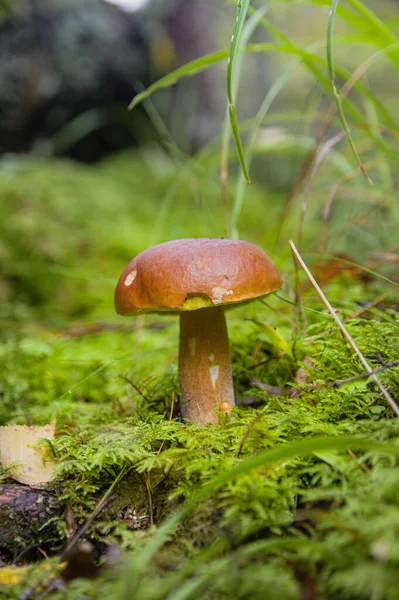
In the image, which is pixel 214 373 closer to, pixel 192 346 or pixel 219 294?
pixel 192 346

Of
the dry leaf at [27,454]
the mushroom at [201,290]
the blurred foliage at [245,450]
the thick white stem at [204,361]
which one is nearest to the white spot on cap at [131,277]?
the mushroom at [201,290]

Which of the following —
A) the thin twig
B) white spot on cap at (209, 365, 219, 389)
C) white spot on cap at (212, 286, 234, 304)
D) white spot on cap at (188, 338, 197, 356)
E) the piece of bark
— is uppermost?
white spot on cap at (212, 286, 234, 304)

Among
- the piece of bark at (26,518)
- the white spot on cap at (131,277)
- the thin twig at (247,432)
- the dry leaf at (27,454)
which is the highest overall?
the white spot on cap at (131,277)

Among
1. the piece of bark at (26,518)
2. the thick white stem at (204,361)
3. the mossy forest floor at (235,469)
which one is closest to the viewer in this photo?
the mossy forest floor at (235,469)

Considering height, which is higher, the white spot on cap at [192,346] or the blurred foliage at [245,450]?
the white spot on cap at [192,346]

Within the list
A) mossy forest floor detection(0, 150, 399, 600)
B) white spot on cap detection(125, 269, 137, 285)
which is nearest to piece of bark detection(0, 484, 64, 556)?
mossy forest floor detection(0, 150, 399, 600)

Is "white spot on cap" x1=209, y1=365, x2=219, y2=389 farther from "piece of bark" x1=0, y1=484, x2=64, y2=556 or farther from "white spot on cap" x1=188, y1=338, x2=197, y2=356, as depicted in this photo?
"piece of bark" x1=0, y1=484, x2=64, y2=556

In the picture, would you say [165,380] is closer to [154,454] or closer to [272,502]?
[154,454]

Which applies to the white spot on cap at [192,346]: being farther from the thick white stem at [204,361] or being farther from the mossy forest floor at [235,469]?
the mossy forest floor at [235,469]

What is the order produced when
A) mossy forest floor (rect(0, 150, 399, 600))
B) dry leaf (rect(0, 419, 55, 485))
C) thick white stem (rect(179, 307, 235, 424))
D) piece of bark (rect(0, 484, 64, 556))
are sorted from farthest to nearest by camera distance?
1. thick white stem (rect(179, 307, 235, 424))
2. dry leaf (rect(0, 419, 55, 485))
3. piece of bark (rect(0, 484, 64, 556))
4. mossy forest floor (rect(0, 150, 399, 600))
